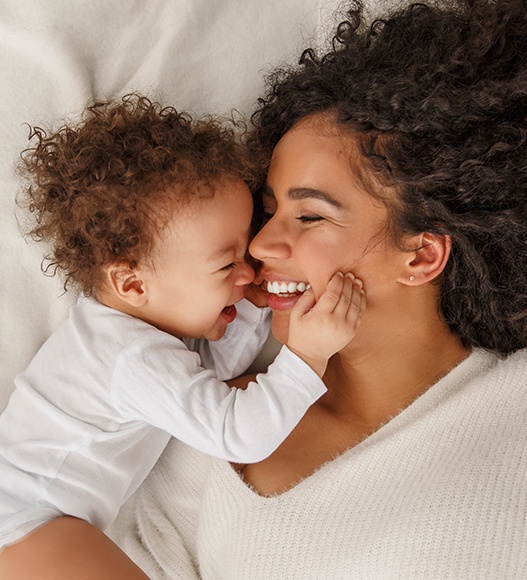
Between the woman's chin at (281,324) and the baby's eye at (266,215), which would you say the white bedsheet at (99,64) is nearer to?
the baby's eye at (266,215)

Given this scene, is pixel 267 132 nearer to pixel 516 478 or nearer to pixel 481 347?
pixel 481 347

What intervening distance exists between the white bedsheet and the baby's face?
440 mm

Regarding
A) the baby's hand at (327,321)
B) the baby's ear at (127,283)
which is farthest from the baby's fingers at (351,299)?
the baby's ear at (127,283)

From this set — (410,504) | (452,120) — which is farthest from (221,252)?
(410,504)

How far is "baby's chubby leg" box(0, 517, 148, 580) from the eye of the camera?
167 centimetres

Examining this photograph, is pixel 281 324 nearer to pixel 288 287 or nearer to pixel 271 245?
pixel 288 287

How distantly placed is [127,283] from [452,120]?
0.85m

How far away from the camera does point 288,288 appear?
Result: 1.82 m

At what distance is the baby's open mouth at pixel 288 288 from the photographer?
1.81 metres

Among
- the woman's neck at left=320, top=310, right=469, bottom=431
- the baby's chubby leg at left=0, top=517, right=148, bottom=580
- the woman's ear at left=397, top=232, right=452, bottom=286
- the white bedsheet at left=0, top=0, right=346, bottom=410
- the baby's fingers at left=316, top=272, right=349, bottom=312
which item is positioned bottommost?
the woman's neck at left=320, top=310, right=469, bottom=431

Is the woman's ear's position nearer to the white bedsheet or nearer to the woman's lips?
the woman's lips

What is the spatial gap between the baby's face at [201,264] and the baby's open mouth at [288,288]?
2.5 inches

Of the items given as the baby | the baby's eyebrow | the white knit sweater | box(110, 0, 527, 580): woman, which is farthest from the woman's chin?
the white knit sweater

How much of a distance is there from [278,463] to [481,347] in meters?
0.62
